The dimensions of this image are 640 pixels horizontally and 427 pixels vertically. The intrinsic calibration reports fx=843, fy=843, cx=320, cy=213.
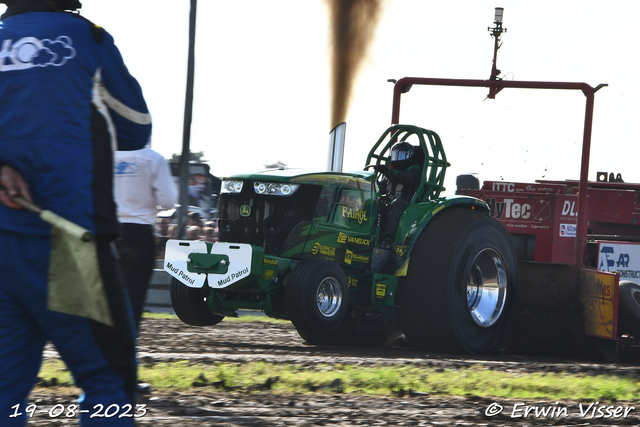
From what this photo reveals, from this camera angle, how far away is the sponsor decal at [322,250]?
7156 millimetres

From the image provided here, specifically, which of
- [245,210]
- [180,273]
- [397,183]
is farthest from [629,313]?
[180,273]

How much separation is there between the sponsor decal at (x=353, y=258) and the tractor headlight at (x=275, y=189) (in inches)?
29.8

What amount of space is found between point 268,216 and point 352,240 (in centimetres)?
77

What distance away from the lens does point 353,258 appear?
24.3ft

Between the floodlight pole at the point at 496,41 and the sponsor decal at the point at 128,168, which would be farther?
the floodlight pole at the point at 496,41

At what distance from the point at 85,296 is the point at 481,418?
2452mm

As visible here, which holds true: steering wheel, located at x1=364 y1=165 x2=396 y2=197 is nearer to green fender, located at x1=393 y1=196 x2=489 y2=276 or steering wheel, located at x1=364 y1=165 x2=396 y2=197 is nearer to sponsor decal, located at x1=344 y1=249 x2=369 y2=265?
green fender, located at x1=393 y1=196 x2=489 y2=276

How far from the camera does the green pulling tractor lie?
680cm

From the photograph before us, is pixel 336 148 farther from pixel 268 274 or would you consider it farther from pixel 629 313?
pixel 629 313

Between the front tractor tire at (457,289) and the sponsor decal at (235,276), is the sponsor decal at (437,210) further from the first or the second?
the sponsor decal at (235,276)

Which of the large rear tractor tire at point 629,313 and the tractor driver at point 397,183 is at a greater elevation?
the tractor driver at point 397,183

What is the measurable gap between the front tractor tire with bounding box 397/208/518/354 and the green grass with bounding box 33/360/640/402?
1590 millimetres
